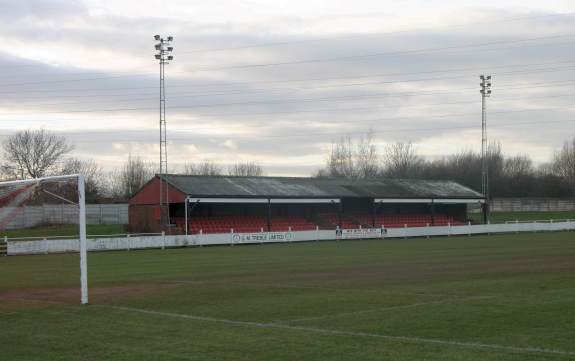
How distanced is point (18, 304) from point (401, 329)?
1056cm

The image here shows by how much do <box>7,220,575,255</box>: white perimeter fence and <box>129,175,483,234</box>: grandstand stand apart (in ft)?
11.4

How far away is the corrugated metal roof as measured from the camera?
208 feet

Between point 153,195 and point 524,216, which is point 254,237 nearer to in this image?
point 153,195

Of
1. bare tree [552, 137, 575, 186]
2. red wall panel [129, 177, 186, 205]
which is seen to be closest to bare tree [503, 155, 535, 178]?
bare tree [552, 137, 575, 186]

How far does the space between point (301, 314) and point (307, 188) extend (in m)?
56.1

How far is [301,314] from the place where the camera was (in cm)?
1548

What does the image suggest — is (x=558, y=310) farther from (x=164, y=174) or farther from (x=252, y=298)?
(x=164, y=174)

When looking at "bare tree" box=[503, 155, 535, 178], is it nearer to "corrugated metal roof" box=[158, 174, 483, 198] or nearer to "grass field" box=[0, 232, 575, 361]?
"corrugated metal roof" box=[158, 174, 483, 198]

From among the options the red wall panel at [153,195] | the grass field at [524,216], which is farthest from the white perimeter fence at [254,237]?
the grass field at [524,216]

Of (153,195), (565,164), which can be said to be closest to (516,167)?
(565,164)

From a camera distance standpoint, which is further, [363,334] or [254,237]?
[254,237]

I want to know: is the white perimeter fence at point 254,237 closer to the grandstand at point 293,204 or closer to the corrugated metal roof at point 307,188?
the grandstand at point 293,204

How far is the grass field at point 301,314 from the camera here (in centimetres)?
1145

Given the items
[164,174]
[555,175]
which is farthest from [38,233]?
[555,175]
